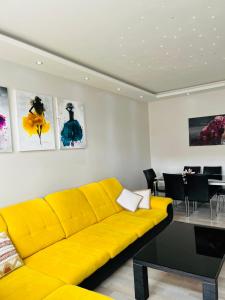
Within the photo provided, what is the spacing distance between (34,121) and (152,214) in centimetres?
213

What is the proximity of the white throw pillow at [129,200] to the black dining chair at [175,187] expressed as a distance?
0.99 m

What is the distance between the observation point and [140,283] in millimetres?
2186

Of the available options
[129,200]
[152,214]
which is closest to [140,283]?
[152,214]

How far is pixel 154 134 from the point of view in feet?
20.2

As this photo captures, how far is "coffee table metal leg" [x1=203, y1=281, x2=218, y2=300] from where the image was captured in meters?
Result: 1.81

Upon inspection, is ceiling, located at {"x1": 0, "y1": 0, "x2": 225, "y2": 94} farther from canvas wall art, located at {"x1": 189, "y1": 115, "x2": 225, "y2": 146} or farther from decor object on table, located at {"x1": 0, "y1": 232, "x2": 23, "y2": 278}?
decor object on table, located at {"x1": 0, "y1": 232, "x2": 23, "y2": 278}

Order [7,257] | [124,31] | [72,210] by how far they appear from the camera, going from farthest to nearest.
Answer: [72,210], [124,31], [7,257]

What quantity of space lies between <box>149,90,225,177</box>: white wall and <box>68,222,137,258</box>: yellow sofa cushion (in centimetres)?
340

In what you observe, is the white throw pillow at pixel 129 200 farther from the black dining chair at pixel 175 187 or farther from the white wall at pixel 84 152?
the black dining chair at pixel 175 187

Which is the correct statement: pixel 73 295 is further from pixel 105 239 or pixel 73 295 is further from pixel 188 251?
pixel 188 251

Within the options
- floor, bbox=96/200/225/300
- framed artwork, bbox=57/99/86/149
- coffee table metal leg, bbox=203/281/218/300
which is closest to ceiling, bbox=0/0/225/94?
framed artwork, bbox=57/99/86/149

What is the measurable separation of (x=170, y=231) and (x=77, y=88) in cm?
259

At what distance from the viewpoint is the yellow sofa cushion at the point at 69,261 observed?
1980 mm

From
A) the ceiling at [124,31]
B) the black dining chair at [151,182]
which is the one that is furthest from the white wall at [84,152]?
the ceiling at [124,31]
